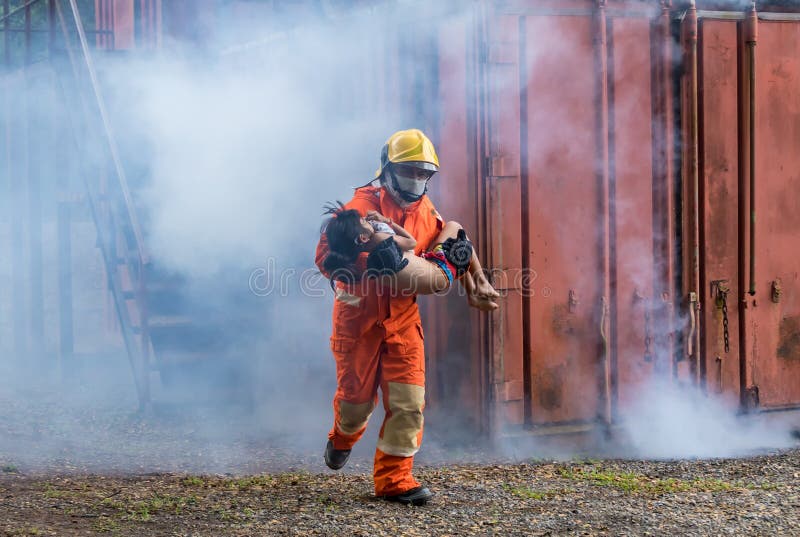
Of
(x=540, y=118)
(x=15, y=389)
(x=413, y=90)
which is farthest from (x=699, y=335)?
(x=15, y=389)

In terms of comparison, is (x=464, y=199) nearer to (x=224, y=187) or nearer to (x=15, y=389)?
(x=224, y=187)

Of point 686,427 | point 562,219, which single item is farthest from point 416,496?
point 686,427

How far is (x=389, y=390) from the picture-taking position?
411cm

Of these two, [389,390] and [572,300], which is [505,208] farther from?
[389,390]

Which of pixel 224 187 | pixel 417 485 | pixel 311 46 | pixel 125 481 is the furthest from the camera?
pixel 224 187

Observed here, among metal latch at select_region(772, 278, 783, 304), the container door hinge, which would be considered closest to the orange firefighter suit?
the container door hinge

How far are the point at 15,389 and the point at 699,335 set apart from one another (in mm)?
5801

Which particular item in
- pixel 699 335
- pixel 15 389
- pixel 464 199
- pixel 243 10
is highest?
pixel 243 10

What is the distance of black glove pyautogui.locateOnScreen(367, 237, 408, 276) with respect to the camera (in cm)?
385

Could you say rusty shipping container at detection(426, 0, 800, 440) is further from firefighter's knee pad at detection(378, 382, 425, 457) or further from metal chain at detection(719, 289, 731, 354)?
firefighter's knee pad at detection(378, 382, 425, 457)

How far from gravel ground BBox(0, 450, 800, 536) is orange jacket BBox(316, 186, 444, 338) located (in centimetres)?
84

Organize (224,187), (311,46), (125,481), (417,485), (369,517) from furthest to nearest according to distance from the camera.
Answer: (224,187) → (311,46) → (125,481) → (417,485) → (369,517)

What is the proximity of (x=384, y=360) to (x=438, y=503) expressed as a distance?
712mm

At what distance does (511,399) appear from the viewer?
5504 mm
